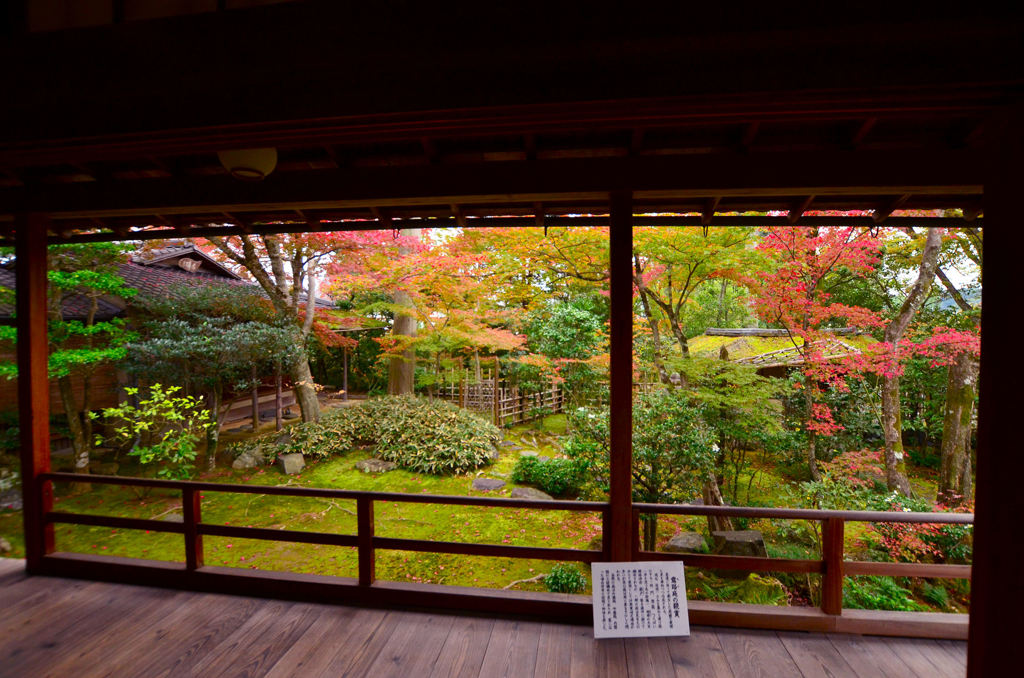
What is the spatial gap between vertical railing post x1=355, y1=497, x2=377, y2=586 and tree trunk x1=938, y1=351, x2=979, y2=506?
6.93m

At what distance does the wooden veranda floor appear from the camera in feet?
7.21

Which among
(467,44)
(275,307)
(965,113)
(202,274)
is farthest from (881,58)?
(202,274)

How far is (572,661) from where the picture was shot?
2.25 meters

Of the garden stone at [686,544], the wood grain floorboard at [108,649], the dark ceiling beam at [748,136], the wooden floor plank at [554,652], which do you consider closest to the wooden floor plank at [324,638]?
the wood grain floorboard at [108,649]

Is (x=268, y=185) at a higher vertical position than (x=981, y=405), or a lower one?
higher

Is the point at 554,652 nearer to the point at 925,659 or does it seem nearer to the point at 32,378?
the point at 925,659

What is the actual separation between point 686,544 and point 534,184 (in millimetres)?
4078

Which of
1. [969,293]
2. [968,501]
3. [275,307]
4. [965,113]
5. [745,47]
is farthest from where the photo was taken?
[275,307]

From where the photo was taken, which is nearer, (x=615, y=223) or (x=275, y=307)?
(x=615, y=223)

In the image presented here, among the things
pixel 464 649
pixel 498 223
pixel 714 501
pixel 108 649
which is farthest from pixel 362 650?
pixel 714 501

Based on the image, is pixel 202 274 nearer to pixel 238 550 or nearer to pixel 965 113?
pixel 238 550

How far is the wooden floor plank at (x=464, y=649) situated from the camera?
218 cm

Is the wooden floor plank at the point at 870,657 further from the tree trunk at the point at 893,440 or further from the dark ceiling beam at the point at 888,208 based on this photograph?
the tree trunk at the point at 893,440

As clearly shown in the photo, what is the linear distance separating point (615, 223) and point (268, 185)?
2190mm
